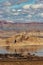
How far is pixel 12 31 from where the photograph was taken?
157625 mm

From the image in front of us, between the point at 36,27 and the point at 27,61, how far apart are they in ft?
1.61

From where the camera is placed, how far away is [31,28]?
6206 inches

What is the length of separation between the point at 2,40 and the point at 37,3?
698mm

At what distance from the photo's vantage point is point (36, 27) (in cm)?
15762

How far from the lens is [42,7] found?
15750 centimetres

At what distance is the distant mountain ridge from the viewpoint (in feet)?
517

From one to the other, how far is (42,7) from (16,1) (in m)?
0.38

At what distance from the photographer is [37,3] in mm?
157625

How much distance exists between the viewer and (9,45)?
15750cm

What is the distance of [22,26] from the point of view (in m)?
158

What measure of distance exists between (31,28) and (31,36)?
0.11 metres

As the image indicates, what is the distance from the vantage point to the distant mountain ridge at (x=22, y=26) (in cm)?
15762

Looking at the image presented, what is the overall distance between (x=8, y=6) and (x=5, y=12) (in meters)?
0.09

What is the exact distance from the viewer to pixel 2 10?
157500mm
